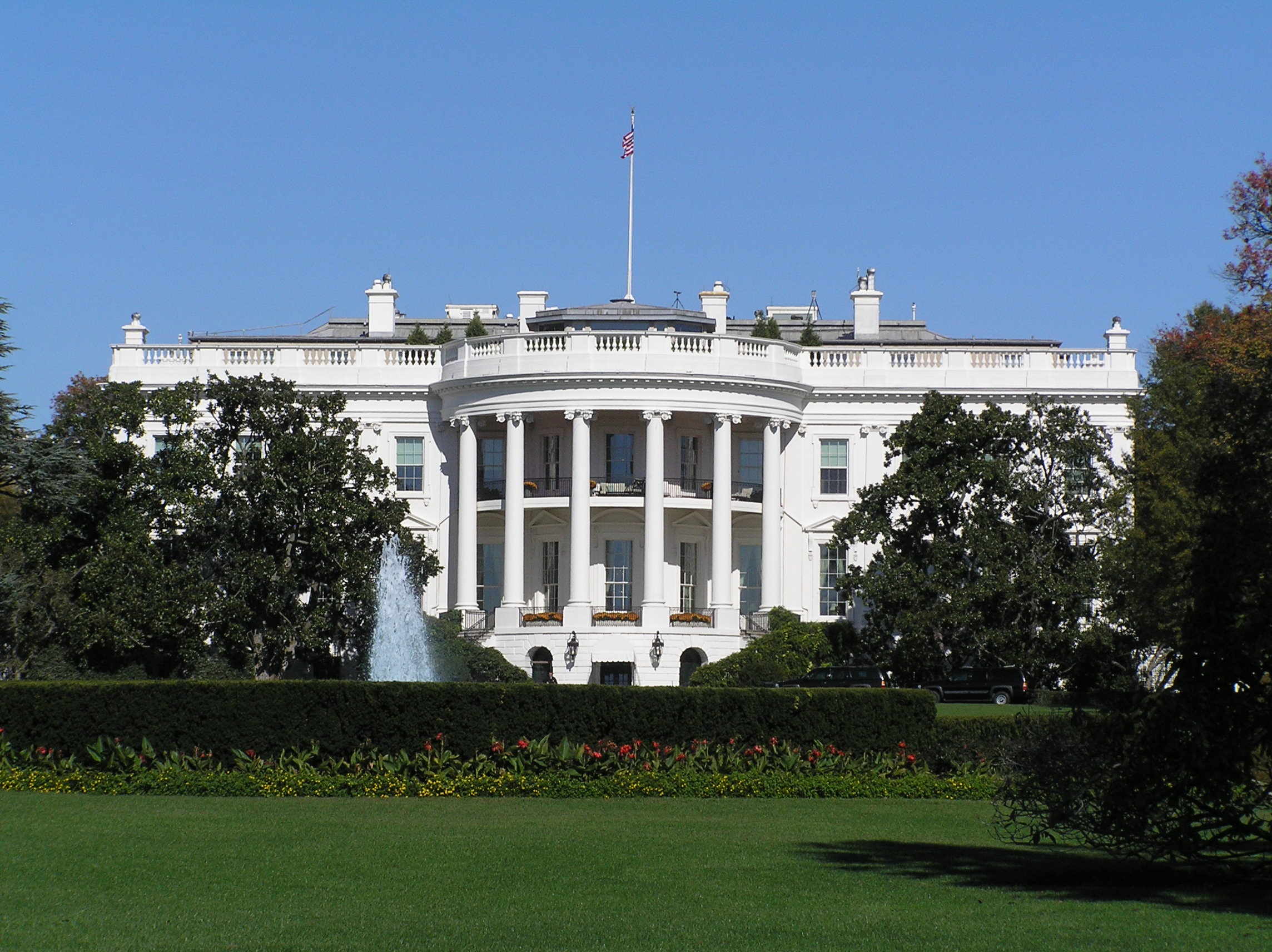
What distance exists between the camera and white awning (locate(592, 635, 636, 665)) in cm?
5347

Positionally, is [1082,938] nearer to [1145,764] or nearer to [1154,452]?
[1145,764]

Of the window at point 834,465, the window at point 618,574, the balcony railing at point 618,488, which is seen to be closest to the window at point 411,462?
the balcony railing at point 618,488

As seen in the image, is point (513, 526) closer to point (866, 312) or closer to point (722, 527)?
point (722, 527)

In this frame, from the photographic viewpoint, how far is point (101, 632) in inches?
1797

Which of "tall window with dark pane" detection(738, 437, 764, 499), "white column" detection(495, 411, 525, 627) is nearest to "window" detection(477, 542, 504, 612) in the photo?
"white column" detection(495, 411, 525, 627)

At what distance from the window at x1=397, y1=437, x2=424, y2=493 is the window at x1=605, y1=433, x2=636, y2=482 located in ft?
21.8

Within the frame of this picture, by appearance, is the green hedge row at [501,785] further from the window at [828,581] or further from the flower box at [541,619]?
the window at [828,581]

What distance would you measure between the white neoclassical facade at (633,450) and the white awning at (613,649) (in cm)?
6

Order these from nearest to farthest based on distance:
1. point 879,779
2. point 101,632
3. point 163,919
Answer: point 163,919
point 879,779
point 101,632

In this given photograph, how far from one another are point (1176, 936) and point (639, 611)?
42393mm

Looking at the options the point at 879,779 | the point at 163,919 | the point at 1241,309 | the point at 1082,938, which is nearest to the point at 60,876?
the point at 163,919

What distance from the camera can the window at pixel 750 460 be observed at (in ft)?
194

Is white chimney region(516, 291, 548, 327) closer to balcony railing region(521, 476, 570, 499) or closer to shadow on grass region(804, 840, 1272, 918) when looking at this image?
balcony railing region(521, 476, 570, 499)

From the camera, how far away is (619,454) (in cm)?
5800
